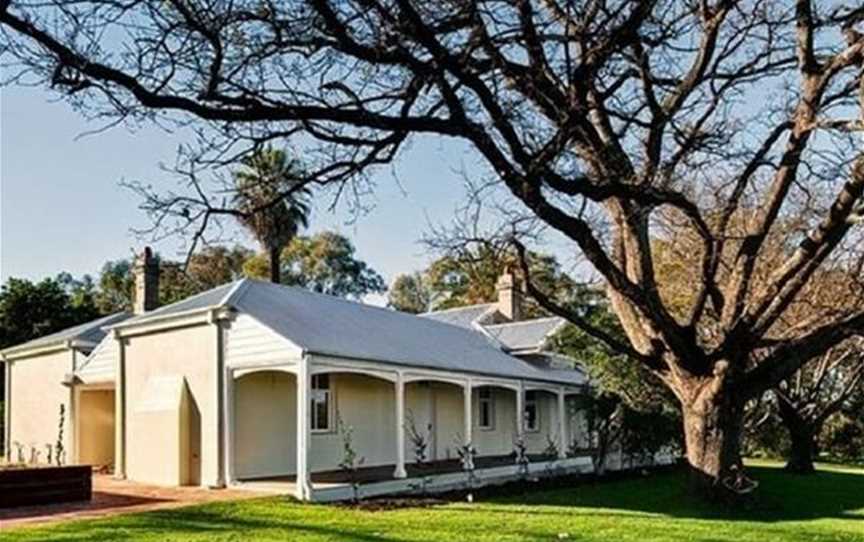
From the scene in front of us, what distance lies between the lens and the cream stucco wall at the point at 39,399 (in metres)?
26.2

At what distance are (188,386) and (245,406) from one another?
4.23 ft

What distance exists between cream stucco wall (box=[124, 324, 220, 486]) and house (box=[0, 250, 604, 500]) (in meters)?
0.04

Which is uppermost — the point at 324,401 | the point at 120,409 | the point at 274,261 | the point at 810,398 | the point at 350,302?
the point at 274,261

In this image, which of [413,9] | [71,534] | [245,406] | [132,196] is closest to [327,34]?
[413,9]

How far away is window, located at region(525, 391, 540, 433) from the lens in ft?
94.2

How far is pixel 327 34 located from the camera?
932 centimetres

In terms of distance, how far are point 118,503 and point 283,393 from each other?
191 inches

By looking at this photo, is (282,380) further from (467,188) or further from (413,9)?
(413,9)

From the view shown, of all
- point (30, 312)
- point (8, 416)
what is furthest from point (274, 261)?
point (8, 416)

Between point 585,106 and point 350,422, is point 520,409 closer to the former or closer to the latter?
point 350,422

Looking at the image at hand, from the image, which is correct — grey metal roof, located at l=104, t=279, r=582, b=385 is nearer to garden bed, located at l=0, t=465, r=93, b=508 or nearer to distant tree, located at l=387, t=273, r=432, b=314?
garden bed, located at l=0, t=465, r=93, b=508

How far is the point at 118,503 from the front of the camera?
1597cm

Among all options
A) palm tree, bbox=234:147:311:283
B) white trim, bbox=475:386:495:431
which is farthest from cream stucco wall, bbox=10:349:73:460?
palm tree, bbox=234:147:311:283

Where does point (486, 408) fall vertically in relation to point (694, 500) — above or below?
above
